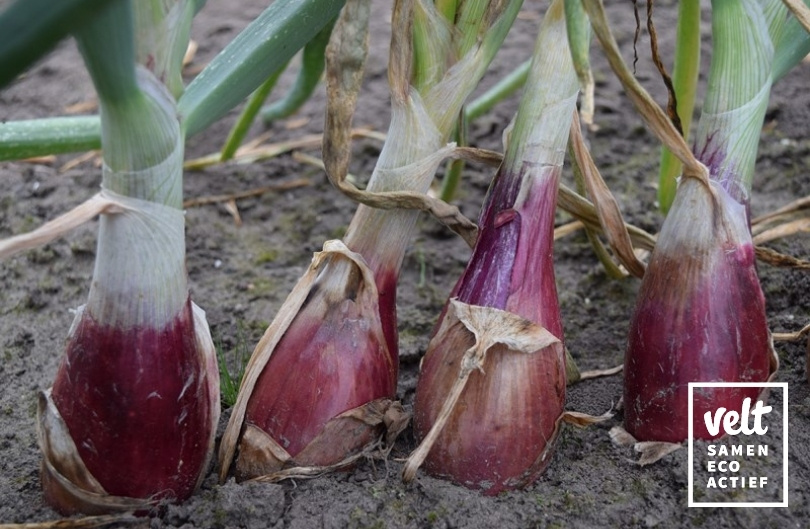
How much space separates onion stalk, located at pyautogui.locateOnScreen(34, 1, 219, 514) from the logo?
1.55 ft

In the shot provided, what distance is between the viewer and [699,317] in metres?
0.90

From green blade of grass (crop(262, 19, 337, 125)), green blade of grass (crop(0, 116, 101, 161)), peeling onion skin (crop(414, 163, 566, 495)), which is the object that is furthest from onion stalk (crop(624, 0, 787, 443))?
green blade of grass (crop(0, 116, 101, 161))

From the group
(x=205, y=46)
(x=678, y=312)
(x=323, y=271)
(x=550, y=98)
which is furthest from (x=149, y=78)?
(x=205, y=46)

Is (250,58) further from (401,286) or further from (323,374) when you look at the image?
(401,286)

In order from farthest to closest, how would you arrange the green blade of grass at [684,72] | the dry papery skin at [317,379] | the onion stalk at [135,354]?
1. the green blade of grass at [684,72]
2. the dry papery skin at [317,379]
3. the onion stalk at [135,354]

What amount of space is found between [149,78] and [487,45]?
329 mm

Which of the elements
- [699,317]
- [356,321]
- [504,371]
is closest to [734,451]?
[699,317]

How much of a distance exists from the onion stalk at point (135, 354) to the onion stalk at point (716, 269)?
1.43ft

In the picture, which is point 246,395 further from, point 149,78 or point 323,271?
point 149,78

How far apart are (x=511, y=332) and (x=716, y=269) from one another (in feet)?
0.70

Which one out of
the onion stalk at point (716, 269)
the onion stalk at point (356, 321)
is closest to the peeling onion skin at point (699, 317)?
the onion stalk at point (716, 269)

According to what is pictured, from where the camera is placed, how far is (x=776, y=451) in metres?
0.94

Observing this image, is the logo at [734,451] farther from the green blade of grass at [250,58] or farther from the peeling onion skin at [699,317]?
the green blade of grass at [250,58]

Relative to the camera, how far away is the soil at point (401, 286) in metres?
0.88
